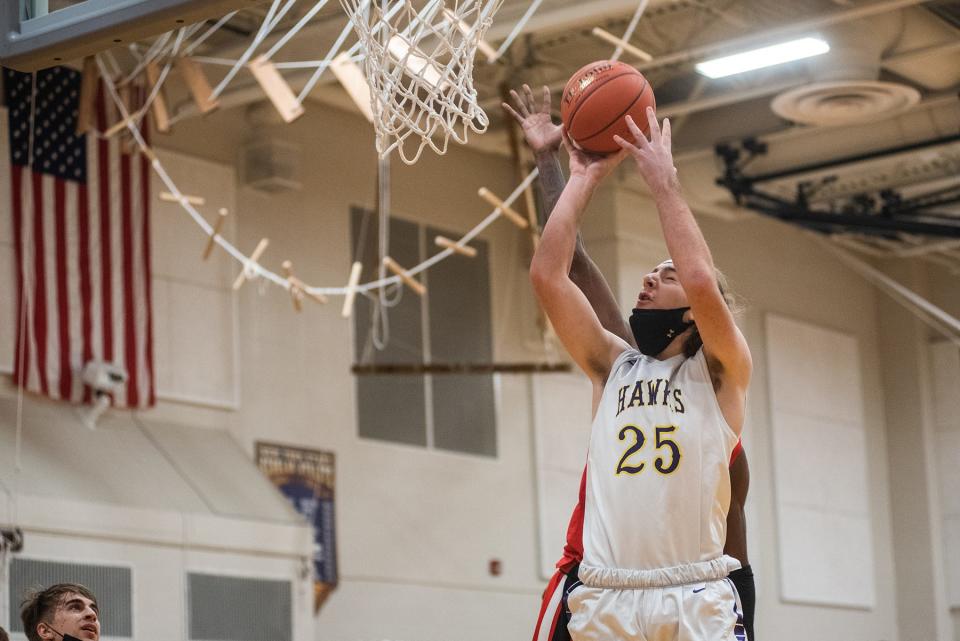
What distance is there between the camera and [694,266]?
12.3 feet

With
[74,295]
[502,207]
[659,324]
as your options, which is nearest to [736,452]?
[659,324]

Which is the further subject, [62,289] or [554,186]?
[62,289]

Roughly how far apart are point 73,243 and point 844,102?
561 cm

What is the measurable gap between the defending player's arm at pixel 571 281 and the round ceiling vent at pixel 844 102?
7555 mm

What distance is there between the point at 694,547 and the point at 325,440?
8397mm

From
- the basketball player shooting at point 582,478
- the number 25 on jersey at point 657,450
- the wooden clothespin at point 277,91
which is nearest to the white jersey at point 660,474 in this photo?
the number 25 on jersey at point 657,450

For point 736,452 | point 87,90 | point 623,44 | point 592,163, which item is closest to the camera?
point 736,452

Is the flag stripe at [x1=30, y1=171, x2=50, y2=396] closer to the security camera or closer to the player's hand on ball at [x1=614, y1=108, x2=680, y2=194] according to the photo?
the security camera

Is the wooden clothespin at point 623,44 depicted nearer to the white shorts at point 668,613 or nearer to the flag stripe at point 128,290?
the flag stripe at point 128,290

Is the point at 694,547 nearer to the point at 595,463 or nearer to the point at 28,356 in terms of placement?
the point at 595,463

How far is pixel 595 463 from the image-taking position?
3.97 metres

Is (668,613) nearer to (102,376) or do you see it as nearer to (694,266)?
(694,266)

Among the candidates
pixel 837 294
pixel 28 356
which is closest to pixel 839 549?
pixel 837 294

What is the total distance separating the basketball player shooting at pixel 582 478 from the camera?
13.1 feet
